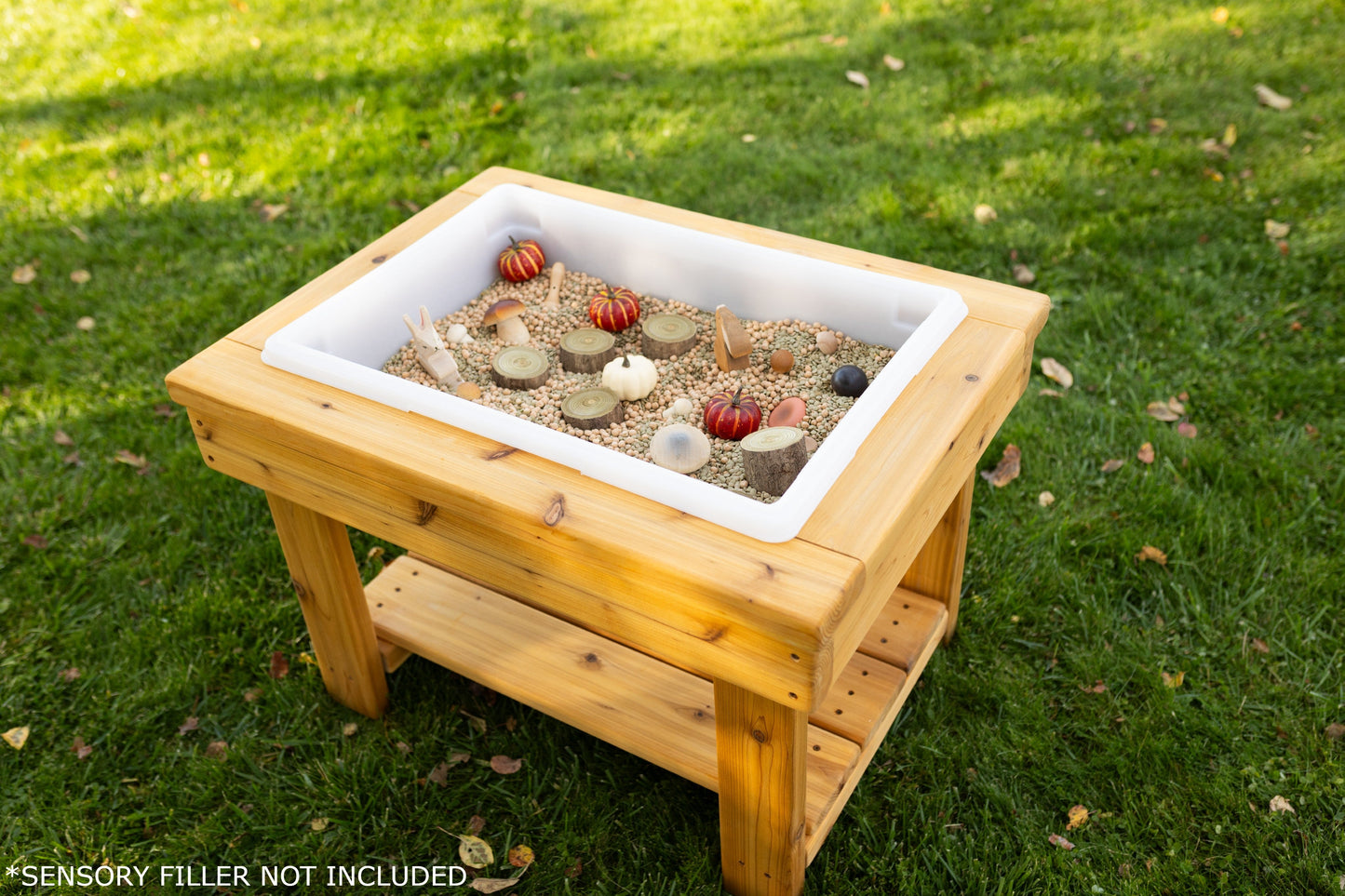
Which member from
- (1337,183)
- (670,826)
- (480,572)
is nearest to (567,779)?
(670,826)

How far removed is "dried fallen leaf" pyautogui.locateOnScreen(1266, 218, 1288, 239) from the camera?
3.21 m

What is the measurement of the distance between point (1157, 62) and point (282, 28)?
379 cm

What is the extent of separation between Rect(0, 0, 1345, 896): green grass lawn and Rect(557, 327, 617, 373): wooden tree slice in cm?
75

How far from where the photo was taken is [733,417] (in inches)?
64.6

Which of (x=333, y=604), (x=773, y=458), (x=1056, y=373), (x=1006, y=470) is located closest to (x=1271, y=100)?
(x=1056, y=373)

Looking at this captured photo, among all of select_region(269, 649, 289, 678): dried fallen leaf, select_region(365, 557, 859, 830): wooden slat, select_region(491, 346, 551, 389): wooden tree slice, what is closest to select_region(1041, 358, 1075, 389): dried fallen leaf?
select_region(365, 557, 859, 830): wooden slat

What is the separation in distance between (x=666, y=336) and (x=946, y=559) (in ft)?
2.33

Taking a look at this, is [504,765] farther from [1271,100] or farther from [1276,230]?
[1271,100]

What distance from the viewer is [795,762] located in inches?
57.2

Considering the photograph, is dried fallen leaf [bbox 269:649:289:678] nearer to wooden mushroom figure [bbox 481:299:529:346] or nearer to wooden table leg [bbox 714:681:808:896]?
wooden mushroom figure [bbox 481:299:529:346]

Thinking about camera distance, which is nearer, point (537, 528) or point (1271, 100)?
point (537, 528)

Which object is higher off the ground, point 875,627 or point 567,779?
point 875,627

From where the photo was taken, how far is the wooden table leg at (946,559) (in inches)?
75.7

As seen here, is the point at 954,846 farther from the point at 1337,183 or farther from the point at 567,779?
the point at 1337,183
